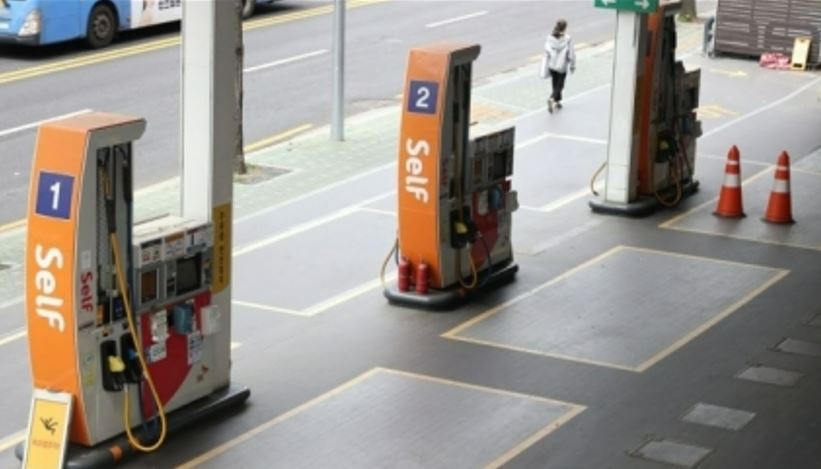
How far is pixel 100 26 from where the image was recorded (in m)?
33.4

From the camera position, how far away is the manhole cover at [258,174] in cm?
2375

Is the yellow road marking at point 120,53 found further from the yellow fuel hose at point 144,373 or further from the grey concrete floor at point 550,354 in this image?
the yellow fuel hose at point 144,373

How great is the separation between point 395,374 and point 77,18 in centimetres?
1820

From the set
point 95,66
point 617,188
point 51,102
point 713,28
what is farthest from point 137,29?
point 617,188

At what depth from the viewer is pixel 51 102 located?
2825cm

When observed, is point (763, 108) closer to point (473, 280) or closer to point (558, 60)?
point (558, 60)

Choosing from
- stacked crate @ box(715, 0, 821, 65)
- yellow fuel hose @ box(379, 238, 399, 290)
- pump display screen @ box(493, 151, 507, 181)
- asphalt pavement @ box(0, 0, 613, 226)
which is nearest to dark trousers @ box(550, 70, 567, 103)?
asphalt pavement @ box(0, 0, 613, 226)

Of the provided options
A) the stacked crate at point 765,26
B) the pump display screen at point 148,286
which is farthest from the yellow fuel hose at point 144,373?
the stacked crate at point 765,26

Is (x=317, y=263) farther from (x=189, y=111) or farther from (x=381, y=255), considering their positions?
(x=189, y=111)

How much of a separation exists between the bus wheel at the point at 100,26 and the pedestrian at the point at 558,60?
30.5 ft

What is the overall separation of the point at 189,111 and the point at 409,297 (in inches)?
166

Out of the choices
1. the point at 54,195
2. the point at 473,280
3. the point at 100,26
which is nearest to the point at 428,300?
the point at 473,280

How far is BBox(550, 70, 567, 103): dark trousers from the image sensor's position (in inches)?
1123

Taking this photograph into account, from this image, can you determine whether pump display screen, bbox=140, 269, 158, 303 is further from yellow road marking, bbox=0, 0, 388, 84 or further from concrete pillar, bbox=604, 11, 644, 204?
yellow road marking, bbox=0, 0, 388, 84
